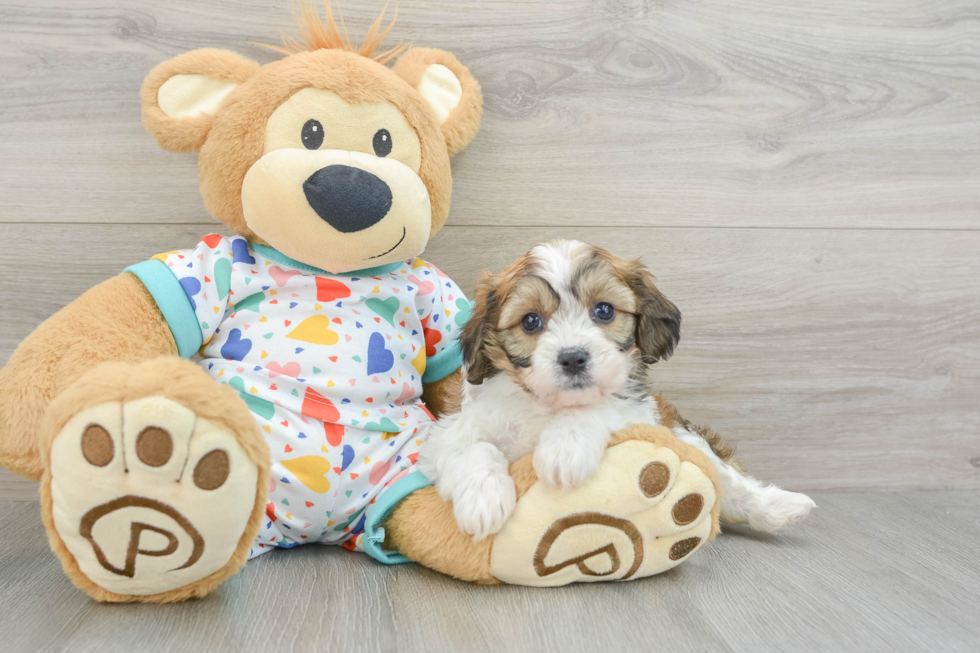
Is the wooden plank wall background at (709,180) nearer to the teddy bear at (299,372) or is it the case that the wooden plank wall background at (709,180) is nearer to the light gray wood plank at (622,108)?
the light gray wood plank at (622,108)

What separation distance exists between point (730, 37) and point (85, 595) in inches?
80.9

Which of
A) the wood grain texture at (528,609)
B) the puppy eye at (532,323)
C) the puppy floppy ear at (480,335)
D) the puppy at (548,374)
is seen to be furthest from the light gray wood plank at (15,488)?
the puppy eye at (532,323)

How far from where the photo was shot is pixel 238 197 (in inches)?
60.7

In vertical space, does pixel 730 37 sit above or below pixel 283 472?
above

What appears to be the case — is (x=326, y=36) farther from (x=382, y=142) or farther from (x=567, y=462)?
(x=567, y=462)

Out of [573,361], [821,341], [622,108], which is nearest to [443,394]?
[573,361]

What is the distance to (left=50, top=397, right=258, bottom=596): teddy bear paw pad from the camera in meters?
1.06

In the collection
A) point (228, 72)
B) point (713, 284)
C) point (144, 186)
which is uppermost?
point (228, 72)

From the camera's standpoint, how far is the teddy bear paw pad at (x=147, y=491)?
1.06 metres

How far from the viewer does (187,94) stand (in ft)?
5.08

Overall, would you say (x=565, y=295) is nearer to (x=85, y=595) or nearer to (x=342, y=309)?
(x=342, y=309)

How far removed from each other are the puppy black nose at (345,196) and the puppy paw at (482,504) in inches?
22.3

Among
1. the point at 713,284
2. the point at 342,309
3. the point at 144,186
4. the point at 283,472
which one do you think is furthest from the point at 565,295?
the point at 144,186

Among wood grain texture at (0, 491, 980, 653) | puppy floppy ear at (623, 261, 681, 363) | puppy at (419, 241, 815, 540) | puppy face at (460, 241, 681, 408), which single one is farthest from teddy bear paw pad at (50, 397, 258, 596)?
puppy floppy ear at (623, 261, 681, 363)
